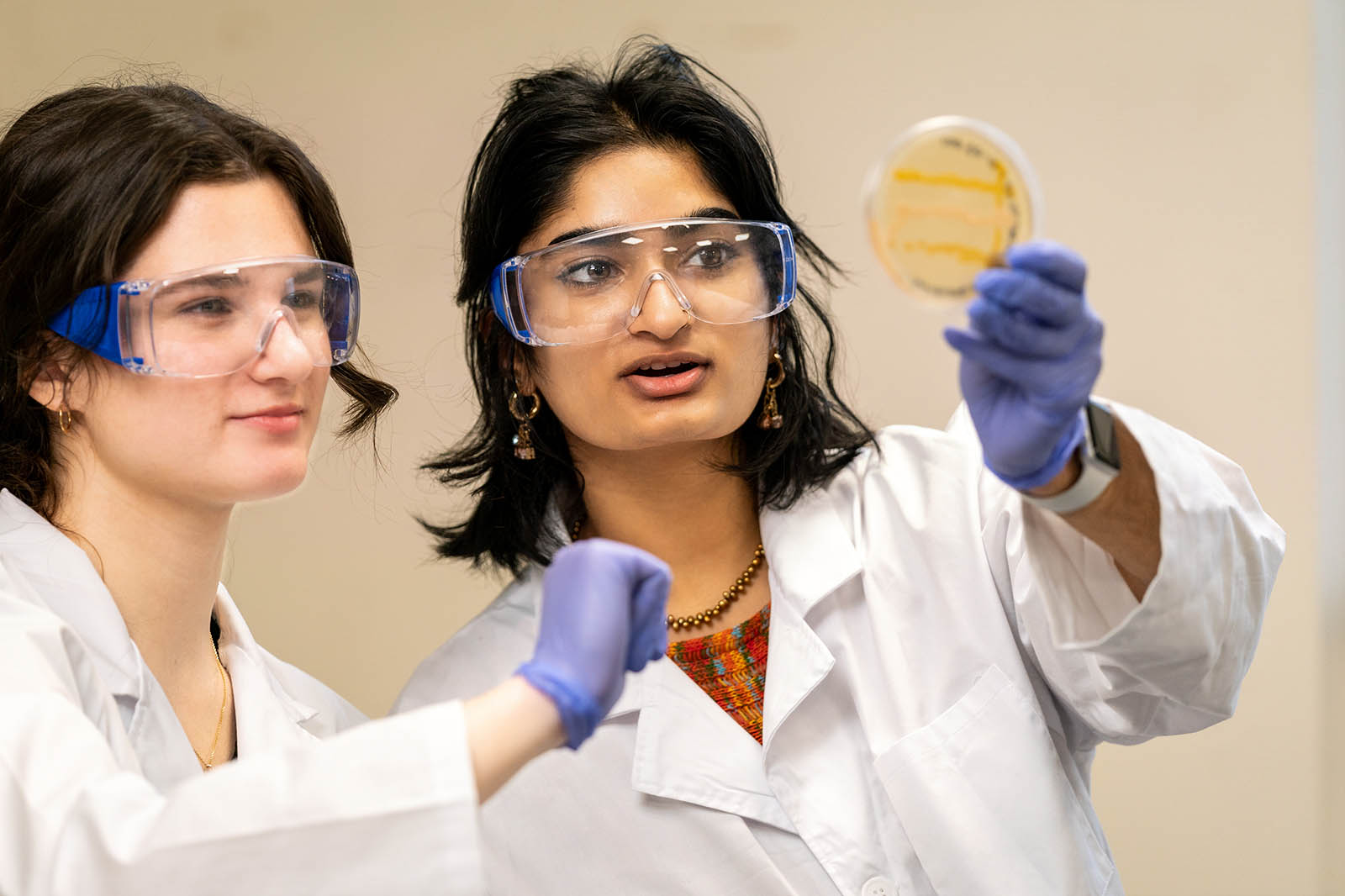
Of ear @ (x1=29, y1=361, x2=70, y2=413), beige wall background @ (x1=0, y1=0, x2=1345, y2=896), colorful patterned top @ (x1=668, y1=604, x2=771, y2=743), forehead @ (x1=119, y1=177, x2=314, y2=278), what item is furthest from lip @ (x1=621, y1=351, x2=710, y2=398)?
beige wall background @ (x1=0, y1=0, x2=1345, y2=896)

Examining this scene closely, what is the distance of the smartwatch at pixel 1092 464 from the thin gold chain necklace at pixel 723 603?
66 centimetres

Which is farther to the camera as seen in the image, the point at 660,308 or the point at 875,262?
the point at 875,262

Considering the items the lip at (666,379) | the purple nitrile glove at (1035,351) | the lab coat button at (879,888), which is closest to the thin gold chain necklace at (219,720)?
the lip at (666,379)

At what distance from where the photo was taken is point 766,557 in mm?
1888

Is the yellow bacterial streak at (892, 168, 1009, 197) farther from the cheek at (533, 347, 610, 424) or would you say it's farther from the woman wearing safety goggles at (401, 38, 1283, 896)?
the cheek at (533, 347, 610, 424)

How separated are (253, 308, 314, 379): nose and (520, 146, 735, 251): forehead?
0.49 metres

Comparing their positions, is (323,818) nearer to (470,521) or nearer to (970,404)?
(970,404)

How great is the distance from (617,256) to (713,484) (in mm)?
411

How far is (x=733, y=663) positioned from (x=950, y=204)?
76 centimetres

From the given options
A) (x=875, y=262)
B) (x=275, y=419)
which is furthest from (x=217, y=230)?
(x=875, y=262)

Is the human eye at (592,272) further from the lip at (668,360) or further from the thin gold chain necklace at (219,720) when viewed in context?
the thin gold chain necklace at (219,720)

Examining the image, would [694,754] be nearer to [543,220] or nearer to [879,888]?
[879,888]

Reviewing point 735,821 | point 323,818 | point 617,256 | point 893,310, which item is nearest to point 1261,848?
point 893,310

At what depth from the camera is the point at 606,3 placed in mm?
2980
